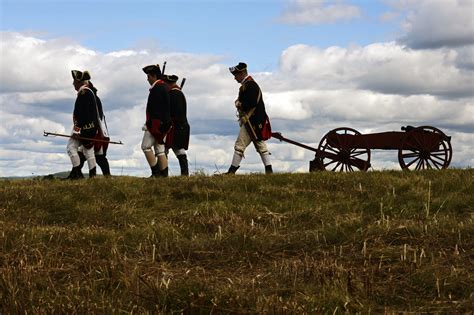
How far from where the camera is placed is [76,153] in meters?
14.0

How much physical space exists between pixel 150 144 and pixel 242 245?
7.23 m

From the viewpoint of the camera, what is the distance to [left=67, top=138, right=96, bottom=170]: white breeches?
45.6 ft

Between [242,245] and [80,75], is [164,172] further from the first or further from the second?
[242,245]

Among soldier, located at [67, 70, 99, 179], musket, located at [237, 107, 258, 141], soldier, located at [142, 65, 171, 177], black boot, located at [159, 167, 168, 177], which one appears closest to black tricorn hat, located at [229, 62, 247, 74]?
musket, located at [237, 107, 258, 141]

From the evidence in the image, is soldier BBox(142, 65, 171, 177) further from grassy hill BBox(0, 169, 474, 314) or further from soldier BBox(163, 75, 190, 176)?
grassy hill BBox(0, 169, 474, 314)

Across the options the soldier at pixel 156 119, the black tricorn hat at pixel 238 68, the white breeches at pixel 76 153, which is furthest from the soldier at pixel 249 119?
the white breeches at pixel 76 153

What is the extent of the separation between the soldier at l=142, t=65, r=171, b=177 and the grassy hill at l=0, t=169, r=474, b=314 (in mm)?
2380

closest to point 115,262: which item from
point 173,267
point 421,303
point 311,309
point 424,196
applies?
point 173,267

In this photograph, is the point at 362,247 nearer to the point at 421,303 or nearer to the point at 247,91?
the point at 421,303

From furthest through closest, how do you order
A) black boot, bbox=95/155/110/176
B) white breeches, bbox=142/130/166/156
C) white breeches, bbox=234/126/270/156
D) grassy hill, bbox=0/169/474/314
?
black boot, bbox=95/155/110/176 < white breeches, bbox=234/126/270/156 < white breeches, bbox=142/130/166/156 < grassy hill, bbox=0/169/474/314

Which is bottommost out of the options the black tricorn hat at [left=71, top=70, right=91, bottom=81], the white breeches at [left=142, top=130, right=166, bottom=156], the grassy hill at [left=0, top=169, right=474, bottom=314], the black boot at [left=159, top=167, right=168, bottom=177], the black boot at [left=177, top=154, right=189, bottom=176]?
the grassy hill at [left=0, top=169, right=474, bottom=314]

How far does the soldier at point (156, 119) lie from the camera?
13555 mm

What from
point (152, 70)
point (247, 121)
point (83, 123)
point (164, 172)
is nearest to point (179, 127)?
point (164, 172)

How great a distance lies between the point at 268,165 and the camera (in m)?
13.9
